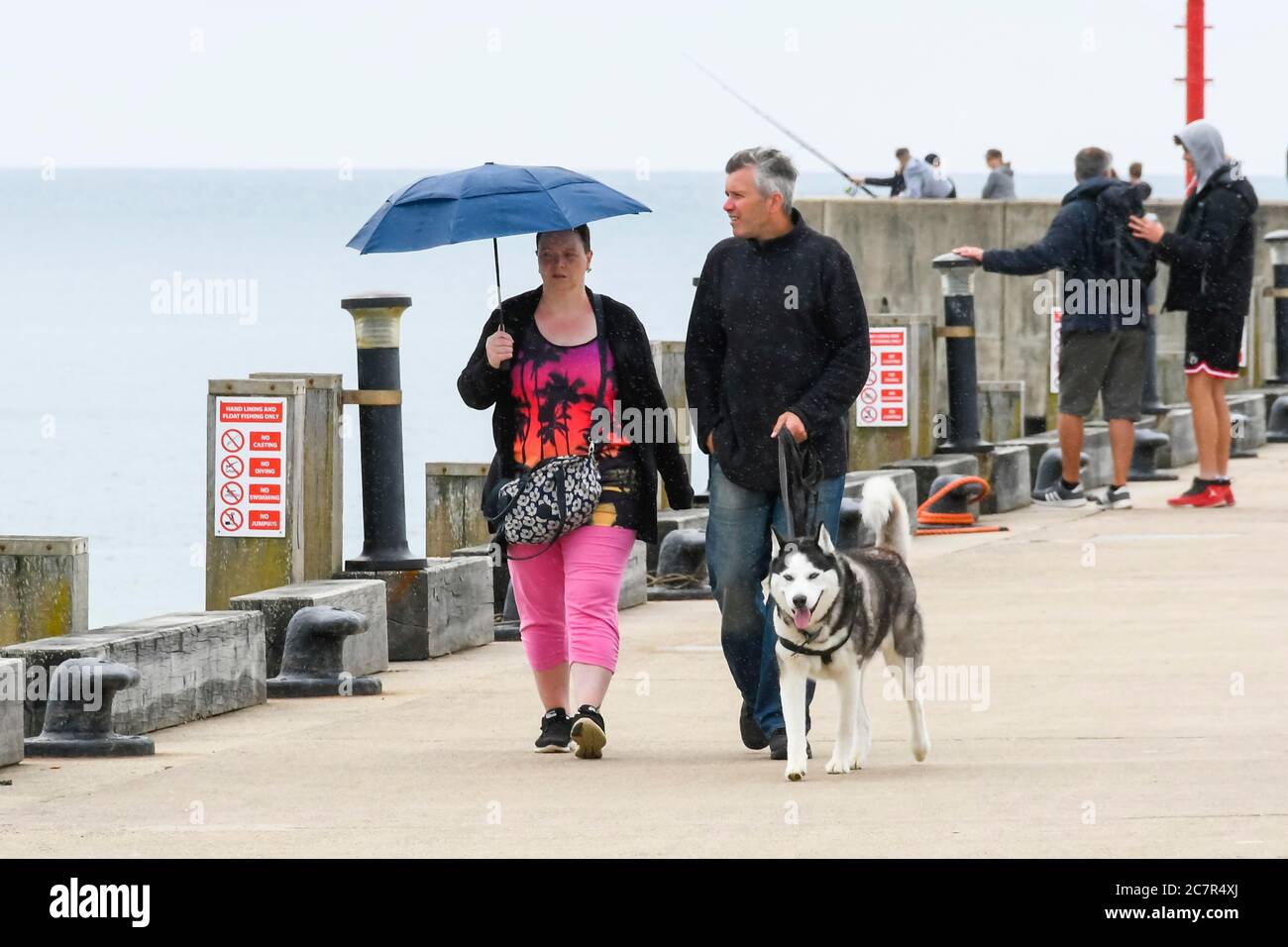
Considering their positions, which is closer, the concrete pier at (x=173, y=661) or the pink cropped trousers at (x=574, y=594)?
the pink cropped trousers at (x=574, y=594)

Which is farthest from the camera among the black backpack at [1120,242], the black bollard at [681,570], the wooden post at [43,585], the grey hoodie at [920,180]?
the grey hoodie at [920,180]

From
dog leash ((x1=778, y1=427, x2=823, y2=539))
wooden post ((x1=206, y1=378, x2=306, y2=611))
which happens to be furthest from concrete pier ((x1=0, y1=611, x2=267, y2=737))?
dog leash ((x1=778, y1=427, x2=823, y2=539))

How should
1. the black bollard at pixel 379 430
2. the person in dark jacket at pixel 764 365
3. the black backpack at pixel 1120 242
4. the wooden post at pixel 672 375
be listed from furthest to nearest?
the black backpack at pixel 1120 242, the wooden post at pixel 672 375, the black bollard at pixel 379 430, the person in dark jacket at pixel 764 365

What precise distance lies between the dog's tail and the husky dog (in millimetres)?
120

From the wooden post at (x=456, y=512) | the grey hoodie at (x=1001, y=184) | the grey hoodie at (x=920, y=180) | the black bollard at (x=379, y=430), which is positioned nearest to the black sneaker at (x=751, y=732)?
the black bollard at (x=379, y=430)

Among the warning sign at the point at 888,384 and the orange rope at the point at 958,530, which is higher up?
the warning sign at the point at 888,384

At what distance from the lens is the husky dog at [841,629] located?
7.55 meters

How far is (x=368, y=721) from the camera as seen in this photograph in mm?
9188

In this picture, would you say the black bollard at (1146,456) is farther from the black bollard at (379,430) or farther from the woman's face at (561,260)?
the woman's face at (561,260)

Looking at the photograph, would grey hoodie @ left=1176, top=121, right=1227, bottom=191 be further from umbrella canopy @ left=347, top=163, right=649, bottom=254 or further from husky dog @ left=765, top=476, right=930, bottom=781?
husky dog @ left=765, top=476, right=930, bottom=781

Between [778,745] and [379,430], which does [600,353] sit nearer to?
[778,745]

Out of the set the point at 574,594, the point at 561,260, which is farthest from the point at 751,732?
the point at 561,260

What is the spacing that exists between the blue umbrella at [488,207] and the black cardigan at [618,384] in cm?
27
